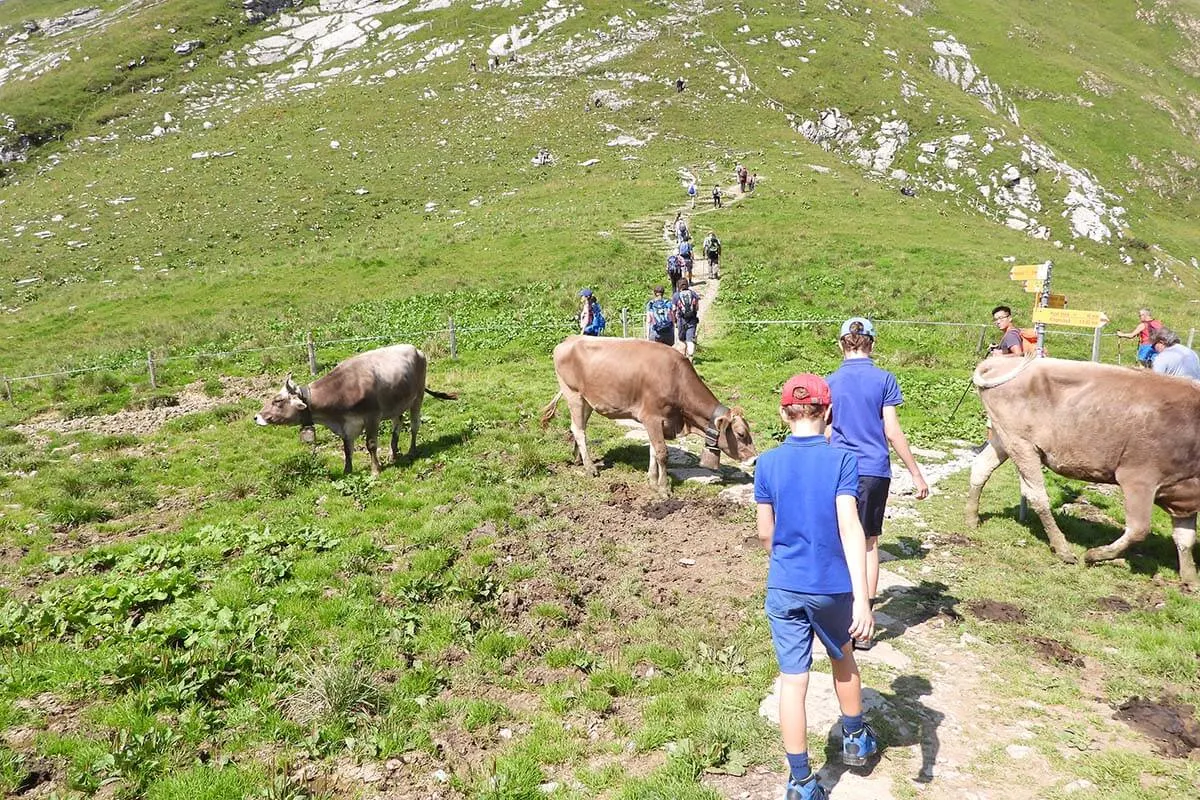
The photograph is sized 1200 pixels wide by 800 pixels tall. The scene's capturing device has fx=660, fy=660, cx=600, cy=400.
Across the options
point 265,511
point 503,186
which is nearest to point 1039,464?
point 265,511

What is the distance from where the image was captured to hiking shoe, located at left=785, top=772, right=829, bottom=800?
13.8ft

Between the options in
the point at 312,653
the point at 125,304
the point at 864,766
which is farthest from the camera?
the point at 125,304

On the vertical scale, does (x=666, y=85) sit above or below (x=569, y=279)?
above

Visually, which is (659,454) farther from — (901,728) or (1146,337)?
(1146,337)

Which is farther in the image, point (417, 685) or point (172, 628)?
point (172, 628)

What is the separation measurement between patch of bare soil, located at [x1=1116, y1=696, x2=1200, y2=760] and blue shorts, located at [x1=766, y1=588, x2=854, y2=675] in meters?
2.91

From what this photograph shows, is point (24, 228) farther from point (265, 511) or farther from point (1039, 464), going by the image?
point (1039, 464)

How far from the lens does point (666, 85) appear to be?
65250mm

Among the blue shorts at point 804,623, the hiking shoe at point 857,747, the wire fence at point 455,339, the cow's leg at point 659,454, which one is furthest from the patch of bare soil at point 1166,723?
the wire fence at point 455,339

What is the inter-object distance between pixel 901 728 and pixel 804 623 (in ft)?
5.94

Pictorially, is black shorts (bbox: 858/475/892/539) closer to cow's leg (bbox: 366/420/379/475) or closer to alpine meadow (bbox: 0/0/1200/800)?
alpine meadow (bbox: 0/0/1200/800)

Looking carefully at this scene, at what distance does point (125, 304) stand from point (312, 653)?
30826 mm

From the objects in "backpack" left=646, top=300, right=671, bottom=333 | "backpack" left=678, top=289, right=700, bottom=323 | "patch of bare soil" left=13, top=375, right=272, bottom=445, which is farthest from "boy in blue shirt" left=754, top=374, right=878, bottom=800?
"patch of bare soil" left=13, top=375, right=272, bottom=445

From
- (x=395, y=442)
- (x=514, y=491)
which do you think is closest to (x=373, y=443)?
Answer: (x=395, y=442)
